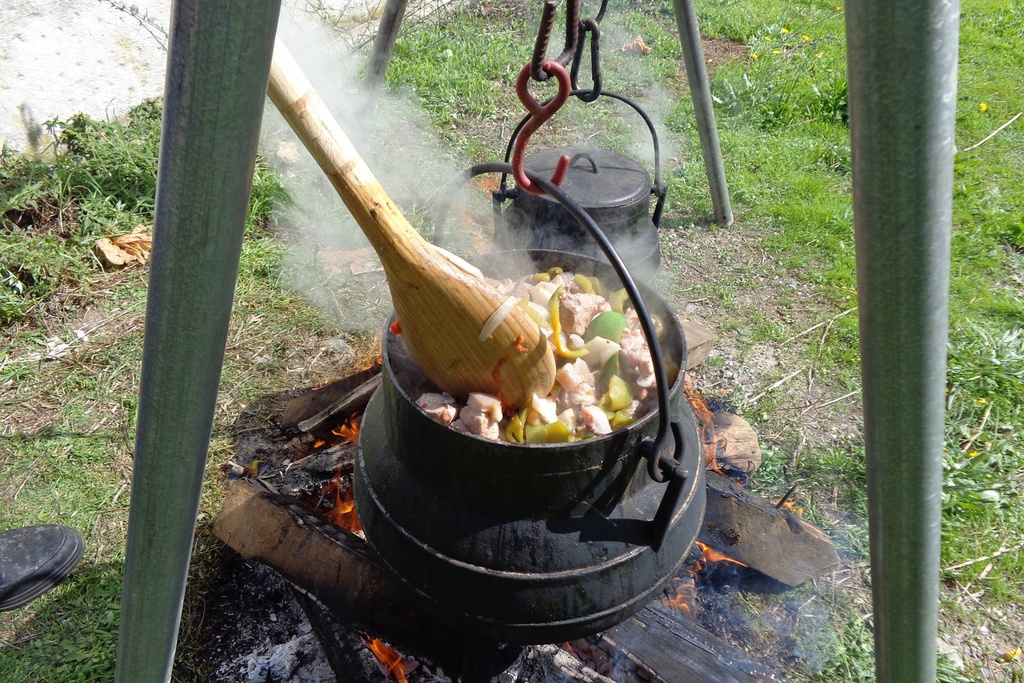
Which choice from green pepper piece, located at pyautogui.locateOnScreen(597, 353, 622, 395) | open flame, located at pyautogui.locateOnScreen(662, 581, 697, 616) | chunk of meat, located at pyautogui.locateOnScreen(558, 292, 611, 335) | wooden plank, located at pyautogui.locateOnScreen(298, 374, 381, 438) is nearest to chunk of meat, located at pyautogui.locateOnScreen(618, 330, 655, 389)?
green pepper piece, located at pyautogui.locateOnScreen(597, 353, 622, 395)

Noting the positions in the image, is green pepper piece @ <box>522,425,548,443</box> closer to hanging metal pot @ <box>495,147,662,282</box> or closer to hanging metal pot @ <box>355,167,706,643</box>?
hanging metal pot @ <box>355,167,706,643</box>

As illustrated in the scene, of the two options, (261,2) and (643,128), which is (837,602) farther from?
(643,128)

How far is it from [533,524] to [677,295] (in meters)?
2.58

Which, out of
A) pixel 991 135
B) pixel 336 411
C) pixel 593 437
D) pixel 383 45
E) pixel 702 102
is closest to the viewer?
pixel 593 437

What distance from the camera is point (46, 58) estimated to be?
3.96 metres

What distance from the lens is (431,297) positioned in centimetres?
157

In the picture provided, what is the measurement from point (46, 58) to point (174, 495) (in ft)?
13.0

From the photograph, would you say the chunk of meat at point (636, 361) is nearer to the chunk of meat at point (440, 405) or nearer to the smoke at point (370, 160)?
the chunk of meat at point (440, 405)

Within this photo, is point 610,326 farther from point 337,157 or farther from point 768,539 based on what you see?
point 768,539

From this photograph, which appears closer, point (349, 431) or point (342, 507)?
point (342, 507)

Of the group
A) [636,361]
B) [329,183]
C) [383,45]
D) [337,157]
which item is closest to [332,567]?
[636,361]

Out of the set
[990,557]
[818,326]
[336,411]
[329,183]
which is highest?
[329,183]

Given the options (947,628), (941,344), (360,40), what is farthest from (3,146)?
(947,628)

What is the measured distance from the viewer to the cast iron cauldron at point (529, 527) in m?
1.49
